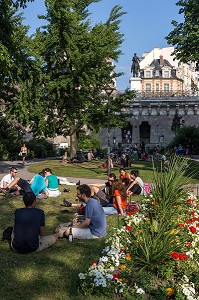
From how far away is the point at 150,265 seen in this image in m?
6.68

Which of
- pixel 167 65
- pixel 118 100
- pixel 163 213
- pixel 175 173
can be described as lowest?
pixel 163 213

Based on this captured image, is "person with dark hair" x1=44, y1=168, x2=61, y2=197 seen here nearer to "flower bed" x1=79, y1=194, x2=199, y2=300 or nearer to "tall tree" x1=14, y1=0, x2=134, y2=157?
"flower bed" x1=79, y1=194, x2=199, y2=300

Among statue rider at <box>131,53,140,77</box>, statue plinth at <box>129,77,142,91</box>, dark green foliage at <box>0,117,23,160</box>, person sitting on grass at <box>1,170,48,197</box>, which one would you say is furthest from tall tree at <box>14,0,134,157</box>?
statue rider at <box>131,53,140,77</box>

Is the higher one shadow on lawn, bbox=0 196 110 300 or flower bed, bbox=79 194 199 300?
flower bed, bbox=79 194 199 300

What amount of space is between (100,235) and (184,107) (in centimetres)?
6555

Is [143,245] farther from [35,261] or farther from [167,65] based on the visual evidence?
[167,65]

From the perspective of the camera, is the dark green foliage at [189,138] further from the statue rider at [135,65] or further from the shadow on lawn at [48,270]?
the statue rider at [135,65]

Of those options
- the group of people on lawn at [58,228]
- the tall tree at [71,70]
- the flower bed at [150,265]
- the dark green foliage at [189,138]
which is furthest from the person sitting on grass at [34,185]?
the dark green foliage at [189,138]

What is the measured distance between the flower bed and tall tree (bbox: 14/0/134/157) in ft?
80.1

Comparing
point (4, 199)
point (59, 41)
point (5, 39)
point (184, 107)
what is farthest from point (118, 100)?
point (184, 107)

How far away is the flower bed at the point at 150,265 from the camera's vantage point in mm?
5922

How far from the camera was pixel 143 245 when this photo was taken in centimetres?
689

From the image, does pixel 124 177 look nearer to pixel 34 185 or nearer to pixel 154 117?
pixel 34 185

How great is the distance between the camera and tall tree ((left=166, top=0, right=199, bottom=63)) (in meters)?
23.5
